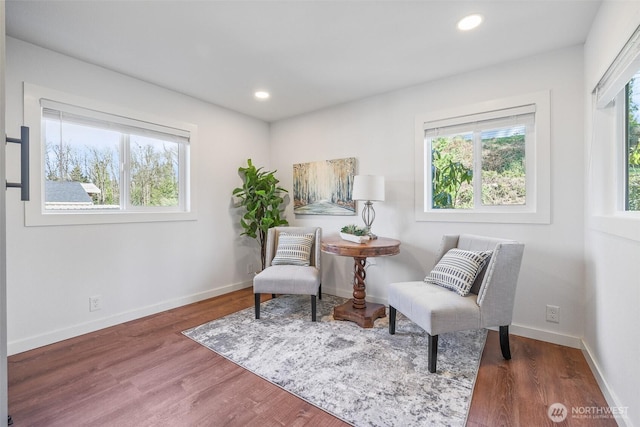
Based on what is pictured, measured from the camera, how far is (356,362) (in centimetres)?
200

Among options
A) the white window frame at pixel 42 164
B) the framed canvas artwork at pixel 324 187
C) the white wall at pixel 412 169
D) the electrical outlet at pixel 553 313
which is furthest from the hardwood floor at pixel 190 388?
the framed canvas artwork at pixel 324 187

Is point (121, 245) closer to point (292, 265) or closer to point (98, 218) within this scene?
point (98, 218)

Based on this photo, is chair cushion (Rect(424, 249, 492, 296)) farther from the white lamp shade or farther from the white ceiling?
the white ceiling

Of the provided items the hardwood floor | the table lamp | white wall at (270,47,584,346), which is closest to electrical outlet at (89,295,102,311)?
the hardwood floor

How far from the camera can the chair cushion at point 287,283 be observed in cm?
267

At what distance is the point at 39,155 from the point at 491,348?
12.5 feet

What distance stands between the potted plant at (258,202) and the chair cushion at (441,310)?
2.06 metres

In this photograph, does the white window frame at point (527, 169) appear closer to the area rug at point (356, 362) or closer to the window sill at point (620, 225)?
the window sill at point (620, 225)

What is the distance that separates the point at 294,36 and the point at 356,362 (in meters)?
2.38

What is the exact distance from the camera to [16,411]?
1.55 m

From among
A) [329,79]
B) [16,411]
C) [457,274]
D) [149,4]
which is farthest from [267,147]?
[16,411]

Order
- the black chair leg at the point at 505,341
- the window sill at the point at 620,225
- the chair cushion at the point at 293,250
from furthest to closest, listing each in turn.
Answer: the chair cushion at the point at 293,250, the black chair leg at the point at 505,341, the window sill at the point at 620,225

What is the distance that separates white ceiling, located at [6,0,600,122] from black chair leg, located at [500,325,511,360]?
83.5 inches

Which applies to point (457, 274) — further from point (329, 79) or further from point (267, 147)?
point (267, 147)
